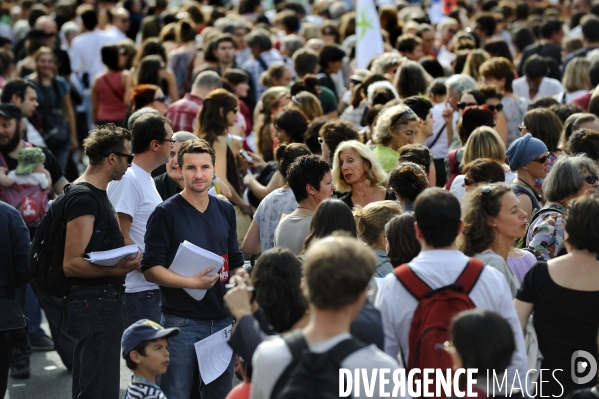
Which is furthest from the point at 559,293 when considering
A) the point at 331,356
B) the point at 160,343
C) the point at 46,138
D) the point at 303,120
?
the point at 46,138

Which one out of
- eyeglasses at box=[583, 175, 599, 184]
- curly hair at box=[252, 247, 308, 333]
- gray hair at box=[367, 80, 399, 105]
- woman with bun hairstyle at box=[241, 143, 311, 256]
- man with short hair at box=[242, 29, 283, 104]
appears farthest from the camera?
man with short hair at box=[242, 29, 283, 104]

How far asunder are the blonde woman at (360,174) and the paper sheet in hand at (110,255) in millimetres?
1768

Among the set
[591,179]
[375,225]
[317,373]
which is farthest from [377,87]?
[317,373]

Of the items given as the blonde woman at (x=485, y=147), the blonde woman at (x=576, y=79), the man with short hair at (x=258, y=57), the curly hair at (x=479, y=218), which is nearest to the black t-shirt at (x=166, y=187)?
the blonde woman at (x=485, y=147)

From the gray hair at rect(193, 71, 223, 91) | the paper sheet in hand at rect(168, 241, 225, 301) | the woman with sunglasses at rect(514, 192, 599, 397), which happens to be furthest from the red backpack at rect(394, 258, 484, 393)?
the gray hair at rect(193, 71, 223, 91)

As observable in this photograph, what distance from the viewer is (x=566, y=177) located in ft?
18.6

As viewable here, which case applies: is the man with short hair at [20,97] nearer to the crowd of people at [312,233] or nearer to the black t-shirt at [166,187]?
the crowd of people at [312,233]

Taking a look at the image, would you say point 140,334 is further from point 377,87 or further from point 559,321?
point 377,87

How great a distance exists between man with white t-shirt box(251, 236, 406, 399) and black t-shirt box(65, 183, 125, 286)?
7.67 feet

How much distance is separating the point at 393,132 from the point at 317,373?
4565 mm

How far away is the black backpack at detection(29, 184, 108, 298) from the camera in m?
5.47

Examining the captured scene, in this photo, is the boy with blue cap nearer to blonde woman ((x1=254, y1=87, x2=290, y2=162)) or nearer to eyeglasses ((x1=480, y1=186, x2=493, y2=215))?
eyeglasses ((x1=480, y1=186, x2=493, y2=215))

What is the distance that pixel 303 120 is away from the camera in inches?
324

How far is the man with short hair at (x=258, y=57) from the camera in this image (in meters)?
12.3
